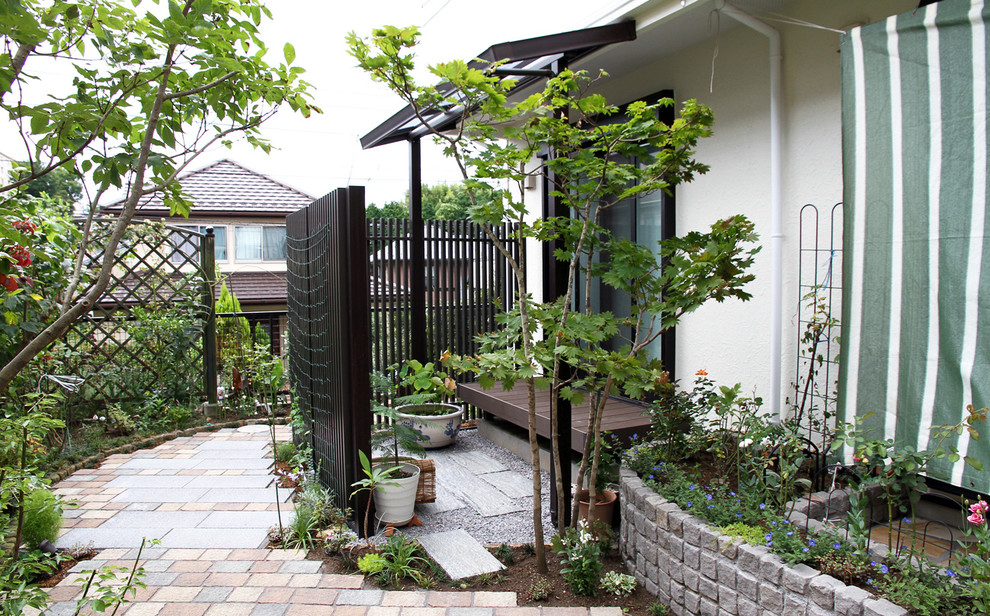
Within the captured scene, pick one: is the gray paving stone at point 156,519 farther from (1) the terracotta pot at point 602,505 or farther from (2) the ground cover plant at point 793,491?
(2) the ground cover plant at point 793,491

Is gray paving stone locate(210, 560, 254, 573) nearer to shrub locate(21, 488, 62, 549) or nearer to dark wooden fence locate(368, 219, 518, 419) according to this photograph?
shrub locate(21, 488, 62, 549)

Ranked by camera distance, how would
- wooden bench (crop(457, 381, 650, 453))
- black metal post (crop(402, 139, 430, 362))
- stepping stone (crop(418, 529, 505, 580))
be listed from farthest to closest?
1. black metal post (crop(402, 139, 430, 362))
2. wooden bench (crop(457, 381, 650, 453))
3. stepping stone (crop(418, 529, 505, 580))

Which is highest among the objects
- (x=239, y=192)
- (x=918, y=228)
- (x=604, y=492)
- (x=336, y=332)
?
(x=239, y=192)

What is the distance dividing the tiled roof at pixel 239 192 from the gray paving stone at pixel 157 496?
43.7 feet

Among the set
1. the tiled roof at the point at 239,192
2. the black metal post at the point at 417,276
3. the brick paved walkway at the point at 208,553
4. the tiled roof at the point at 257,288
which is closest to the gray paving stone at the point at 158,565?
the brick paved walkway at the point at 208,553

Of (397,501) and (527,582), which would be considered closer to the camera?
(527,582)

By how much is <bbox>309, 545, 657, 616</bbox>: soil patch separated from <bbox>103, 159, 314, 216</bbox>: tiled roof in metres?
15.1

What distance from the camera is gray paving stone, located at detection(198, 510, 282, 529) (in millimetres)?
4008

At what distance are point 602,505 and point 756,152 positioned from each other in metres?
2.50

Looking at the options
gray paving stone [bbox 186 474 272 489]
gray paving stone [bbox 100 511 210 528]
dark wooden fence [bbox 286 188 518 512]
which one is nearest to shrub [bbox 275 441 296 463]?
gray paving stone [bbox 186 474 272 489]

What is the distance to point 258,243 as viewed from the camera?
18.8 metres

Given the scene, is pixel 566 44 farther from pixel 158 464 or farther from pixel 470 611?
pixel 158 464

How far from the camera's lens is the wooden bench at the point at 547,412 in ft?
14.4

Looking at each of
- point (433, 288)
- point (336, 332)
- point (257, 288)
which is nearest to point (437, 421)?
point (433, 288)
